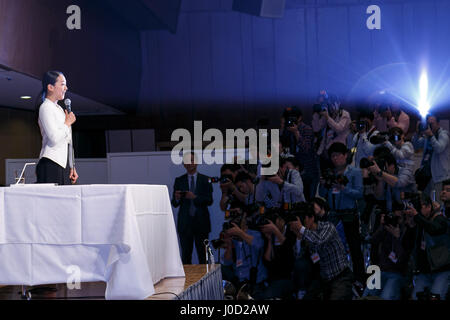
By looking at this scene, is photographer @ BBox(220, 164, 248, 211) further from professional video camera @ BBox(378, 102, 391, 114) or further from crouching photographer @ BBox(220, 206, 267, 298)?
professional video camera @ BBox(378, 102, 391, 114)

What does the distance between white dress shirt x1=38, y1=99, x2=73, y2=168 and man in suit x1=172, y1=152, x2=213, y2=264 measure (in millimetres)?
2290

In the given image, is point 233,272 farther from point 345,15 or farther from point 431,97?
point 345,15

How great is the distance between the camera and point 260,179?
4582 mm

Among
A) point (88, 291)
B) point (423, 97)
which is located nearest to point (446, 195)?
point (423, 97)

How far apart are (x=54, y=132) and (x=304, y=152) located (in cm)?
248

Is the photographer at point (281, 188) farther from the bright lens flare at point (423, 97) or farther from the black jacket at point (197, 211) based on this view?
the bright lens flare at point (423, 97)

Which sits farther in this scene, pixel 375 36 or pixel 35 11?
pixel 375 36

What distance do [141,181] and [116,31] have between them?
1.53 m

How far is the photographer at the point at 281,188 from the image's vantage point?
14.5 feet

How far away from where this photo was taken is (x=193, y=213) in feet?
16.1

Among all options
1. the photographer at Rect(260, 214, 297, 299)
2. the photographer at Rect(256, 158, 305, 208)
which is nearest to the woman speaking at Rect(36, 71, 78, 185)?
the photographer at Rect(260, 214, 297, 299)

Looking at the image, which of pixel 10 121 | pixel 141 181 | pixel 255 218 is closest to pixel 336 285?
pixel 255 218
